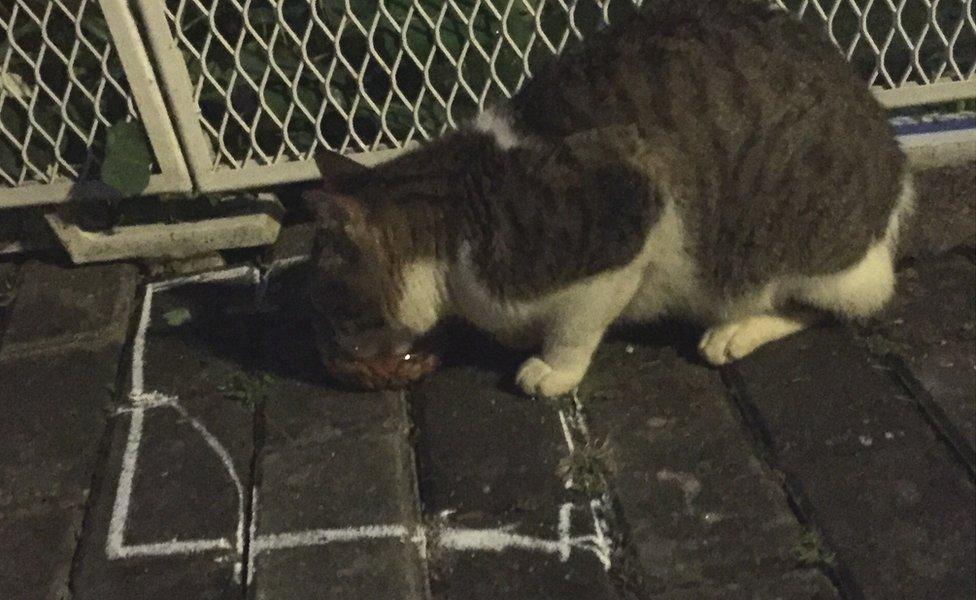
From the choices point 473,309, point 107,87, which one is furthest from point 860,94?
point 107,87

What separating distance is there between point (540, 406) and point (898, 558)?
875 mm

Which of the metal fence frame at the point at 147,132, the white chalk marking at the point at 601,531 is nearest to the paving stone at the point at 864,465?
the white chalk marking at the point at 601,531

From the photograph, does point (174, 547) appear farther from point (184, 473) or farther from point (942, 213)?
point (942, 213)

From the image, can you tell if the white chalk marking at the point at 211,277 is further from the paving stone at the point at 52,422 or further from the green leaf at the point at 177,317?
the paving stone at the point at 52,422

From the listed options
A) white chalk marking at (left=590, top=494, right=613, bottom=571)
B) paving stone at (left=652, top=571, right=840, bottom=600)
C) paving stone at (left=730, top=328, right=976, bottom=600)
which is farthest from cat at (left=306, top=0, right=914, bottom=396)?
paving stone at (left=652, top=571, right=840, bottom=600)

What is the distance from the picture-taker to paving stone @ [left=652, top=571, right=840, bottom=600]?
1.93 metres

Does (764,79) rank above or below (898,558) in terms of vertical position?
above

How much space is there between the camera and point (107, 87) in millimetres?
2924

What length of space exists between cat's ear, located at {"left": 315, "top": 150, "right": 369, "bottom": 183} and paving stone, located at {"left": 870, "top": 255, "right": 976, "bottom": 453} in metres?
1.37

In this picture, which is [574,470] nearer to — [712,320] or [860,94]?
[712,320]

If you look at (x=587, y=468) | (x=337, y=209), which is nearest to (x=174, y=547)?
(x=337, y=209)

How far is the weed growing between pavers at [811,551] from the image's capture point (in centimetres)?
199

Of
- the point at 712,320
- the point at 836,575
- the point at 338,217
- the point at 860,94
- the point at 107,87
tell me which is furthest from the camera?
the point at 107,87

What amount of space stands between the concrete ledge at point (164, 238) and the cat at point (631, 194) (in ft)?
2.34
